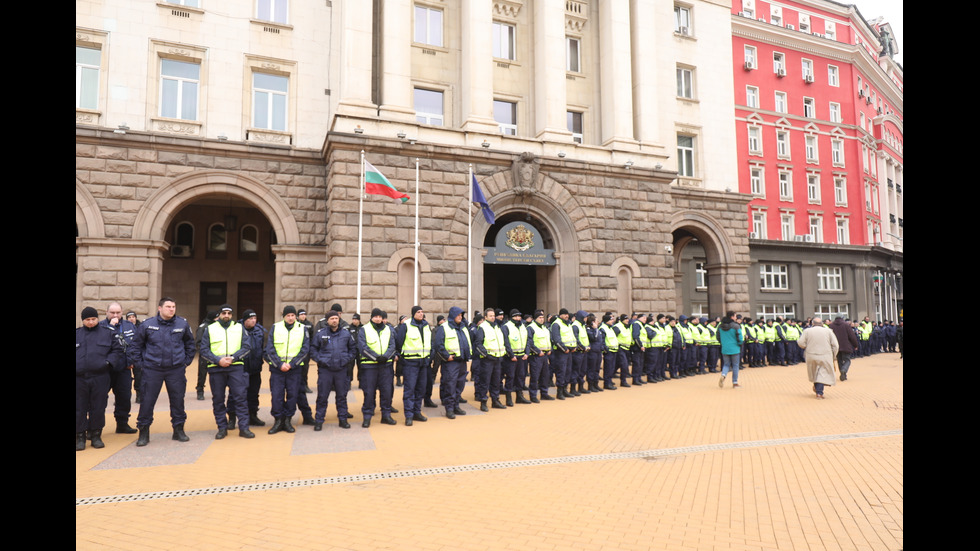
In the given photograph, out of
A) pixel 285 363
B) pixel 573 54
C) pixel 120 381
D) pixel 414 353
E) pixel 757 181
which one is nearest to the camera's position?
pixel 120 381

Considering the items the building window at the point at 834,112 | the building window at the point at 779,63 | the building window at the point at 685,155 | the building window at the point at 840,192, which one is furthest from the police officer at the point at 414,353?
the building window at the point at 834,112

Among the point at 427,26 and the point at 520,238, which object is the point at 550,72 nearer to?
the point at 427,26

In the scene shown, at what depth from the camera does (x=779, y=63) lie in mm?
40000

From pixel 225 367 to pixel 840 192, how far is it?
151 feet

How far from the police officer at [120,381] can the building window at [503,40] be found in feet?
57.4

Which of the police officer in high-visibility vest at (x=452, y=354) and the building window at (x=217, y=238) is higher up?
the building window at (x=217, y=238)

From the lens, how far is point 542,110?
70.9ft

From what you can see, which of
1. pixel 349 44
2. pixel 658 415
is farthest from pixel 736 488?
pixel 349 44

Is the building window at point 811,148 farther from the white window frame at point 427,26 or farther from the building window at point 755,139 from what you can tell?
the white window frame at point 427,26

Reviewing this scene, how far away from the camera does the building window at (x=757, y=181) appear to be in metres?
38.2

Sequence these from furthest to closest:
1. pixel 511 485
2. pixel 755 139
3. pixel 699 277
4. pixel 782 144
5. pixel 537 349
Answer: pixel 782 144
pixel 755 139
pixel 699 277
pixel 537 349
pixel 511 485

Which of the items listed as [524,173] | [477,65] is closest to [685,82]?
[477,65]

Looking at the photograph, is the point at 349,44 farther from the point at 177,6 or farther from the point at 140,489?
the point at 140,489

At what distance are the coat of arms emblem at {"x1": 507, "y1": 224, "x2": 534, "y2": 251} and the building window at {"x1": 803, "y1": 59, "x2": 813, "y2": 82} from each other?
32230mm
